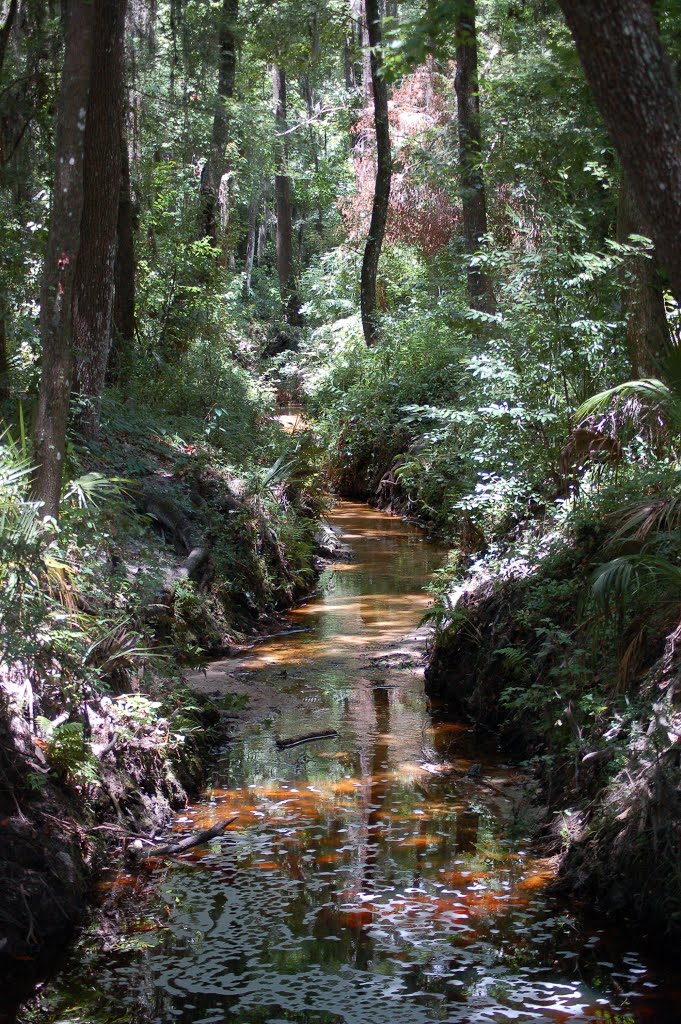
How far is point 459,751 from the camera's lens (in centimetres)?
758

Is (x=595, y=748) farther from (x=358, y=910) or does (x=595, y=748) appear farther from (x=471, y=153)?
(x=471, y=153)

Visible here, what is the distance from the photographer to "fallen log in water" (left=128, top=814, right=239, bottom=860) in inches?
227

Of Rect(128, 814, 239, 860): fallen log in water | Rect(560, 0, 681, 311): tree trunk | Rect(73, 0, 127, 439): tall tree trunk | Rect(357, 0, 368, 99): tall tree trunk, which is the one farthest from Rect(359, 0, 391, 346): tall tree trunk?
Rect(128, 814, 239, 860): fallen log in water

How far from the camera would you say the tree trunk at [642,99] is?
15.9 feet

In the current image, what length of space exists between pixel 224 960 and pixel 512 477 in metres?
5.30

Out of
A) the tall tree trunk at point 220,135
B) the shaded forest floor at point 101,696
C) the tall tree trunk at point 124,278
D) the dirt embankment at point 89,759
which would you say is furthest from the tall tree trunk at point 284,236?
the dirt embankment at point 89,759

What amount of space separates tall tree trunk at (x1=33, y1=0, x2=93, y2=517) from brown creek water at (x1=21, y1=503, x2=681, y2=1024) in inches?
102

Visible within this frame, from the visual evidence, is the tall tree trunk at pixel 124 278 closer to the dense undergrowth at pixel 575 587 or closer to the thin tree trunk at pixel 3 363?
the thin tree trunk at pixel 3 363

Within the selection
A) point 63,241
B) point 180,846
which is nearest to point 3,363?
point 63,241

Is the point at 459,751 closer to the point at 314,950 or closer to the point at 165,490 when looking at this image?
the point at 314,950

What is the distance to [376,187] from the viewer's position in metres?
21.1

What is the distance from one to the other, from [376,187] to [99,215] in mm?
12218

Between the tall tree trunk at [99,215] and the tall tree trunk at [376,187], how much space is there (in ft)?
34.4

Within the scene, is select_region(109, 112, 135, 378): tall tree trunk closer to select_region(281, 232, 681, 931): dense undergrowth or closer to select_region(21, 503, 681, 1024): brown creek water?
select_region(281, 232, 681, 931): dense undergrowth
